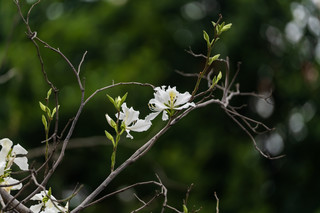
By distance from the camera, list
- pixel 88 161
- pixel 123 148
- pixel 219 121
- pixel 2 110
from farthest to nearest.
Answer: pixel 219 121 → pixel 88 161 → pixel 123 148 → pixel 2 110

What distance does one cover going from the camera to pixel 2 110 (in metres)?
4.36

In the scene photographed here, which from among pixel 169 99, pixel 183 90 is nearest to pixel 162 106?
pixel 169 99

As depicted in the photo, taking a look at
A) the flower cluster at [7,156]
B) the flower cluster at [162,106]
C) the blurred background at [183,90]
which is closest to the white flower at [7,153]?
the flower cluster at [7,156]

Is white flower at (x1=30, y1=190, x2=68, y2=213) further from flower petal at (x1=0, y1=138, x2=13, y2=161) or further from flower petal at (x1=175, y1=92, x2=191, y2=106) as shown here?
flower petal at (x1=175, y1=92, x2=191, y2=106)

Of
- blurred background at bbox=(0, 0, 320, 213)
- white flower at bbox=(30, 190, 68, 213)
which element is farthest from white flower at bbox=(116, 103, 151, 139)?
blurred background at bbox=(0, 0, 320, 213)

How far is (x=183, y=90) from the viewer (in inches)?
212

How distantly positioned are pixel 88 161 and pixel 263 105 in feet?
5.79

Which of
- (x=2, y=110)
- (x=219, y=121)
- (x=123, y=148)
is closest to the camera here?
(x=2, y=110)

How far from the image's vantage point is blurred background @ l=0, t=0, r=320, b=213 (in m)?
4.62

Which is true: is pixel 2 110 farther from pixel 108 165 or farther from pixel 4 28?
pixel 108 165

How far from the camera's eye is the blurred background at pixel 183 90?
15.2ft

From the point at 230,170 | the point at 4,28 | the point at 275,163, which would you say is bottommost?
the point at 275,163

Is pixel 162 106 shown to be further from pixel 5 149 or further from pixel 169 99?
pixel 5 149

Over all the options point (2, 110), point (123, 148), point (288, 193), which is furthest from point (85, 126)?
point (288, 193)
